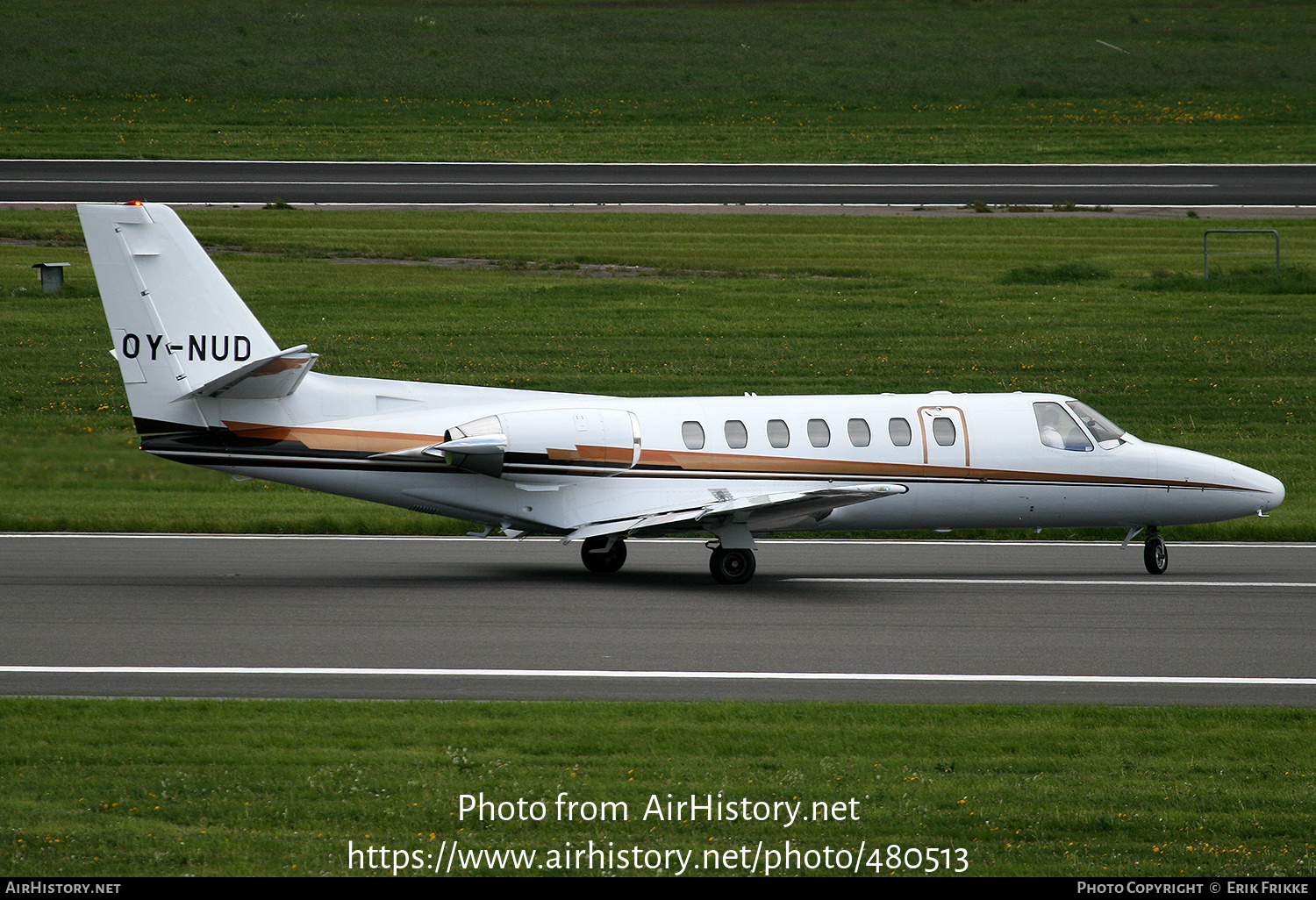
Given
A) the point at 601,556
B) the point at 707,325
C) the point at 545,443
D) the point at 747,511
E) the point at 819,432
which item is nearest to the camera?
the point at 747,511

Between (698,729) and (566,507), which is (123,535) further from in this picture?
(698,729)

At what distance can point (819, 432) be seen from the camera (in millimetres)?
20578

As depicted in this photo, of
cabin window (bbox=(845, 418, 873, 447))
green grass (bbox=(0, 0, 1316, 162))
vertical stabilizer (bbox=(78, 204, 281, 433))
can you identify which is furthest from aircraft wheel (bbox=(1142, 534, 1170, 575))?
green grass (bbox=(0, 0, 1316, 162))

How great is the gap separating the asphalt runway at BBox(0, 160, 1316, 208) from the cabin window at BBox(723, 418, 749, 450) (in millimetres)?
27120

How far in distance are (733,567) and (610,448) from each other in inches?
93.1

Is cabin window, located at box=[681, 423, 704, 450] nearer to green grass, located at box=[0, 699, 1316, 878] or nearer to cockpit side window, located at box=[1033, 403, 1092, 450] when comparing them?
cockpit side window, located at box=[1033, 403, 1092, 450]

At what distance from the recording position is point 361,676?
555 inches

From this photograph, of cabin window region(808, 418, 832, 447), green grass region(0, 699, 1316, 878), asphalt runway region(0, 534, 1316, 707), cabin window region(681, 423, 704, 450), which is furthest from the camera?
cabin window region(808, 418, 832, 447)

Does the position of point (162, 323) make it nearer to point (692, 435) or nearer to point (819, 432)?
point (692, 435)

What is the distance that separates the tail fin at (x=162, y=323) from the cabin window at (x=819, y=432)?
6982 mm

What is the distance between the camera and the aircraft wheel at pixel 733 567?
19844mm

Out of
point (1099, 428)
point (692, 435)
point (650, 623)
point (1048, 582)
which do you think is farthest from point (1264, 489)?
point (650, 623)

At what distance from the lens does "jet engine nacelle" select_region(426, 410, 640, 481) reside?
63.9 feet

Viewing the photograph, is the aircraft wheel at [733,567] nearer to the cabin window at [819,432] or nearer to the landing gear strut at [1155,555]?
the cabin window at [819,432]
